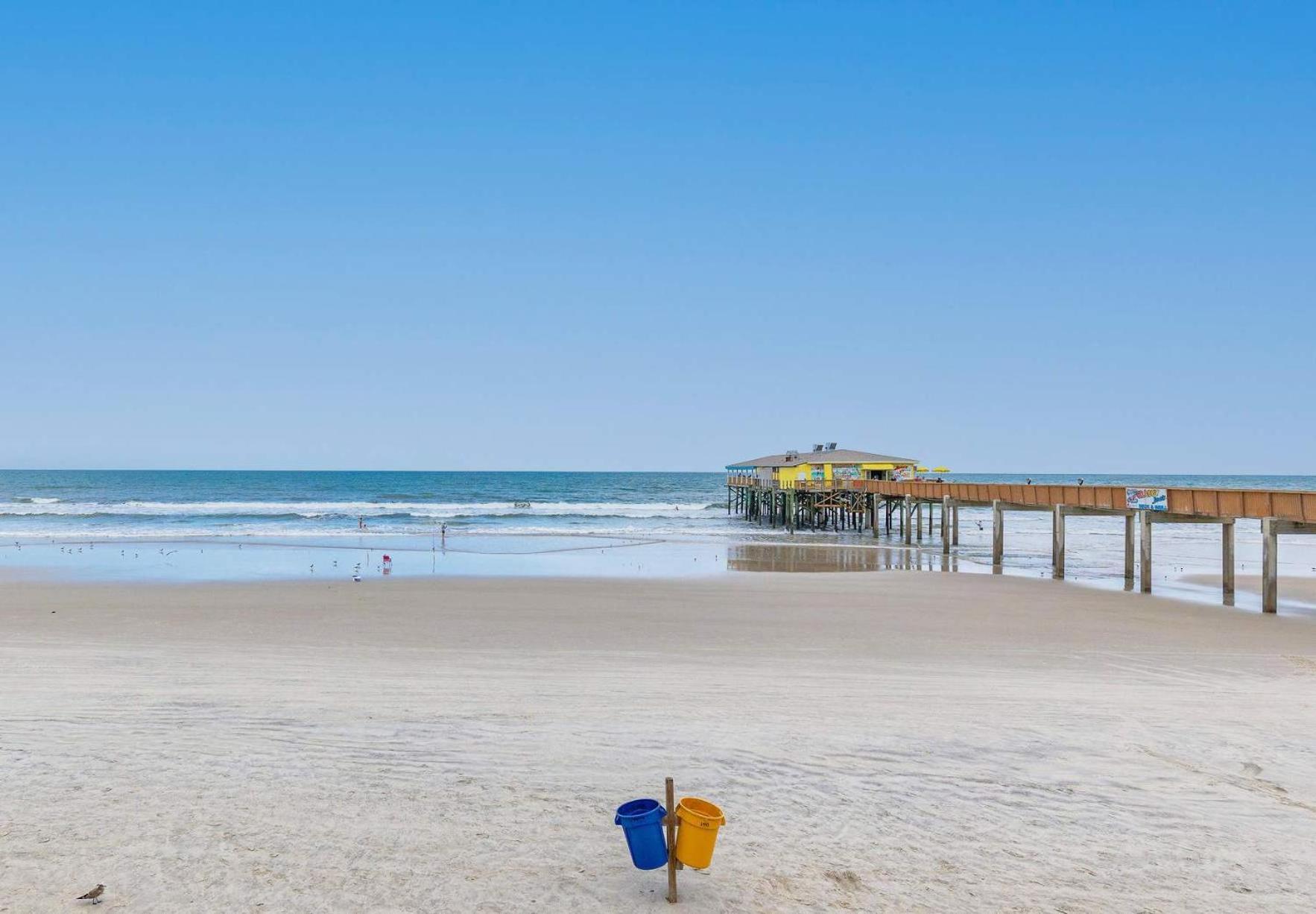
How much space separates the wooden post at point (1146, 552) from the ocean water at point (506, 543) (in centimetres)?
75

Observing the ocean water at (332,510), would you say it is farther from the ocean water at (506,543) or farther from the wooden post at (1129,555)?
the wooden post at (1129,555)

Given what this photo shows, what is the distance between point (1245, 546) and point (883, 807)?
1450 inches

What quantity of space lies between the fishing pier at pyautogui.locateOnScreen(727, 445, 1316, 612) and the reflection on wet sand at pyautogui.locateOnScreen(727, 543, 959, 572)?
6.30 ft

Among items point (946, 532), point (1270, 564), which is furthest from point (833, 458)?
point (1270, 564)

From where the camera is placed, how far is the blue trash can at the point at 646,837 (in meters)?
5.19

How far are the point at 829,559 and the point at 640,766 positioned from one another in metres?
24.0

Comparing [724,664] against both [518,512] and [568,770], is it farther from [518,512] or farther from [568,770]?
[518,512]

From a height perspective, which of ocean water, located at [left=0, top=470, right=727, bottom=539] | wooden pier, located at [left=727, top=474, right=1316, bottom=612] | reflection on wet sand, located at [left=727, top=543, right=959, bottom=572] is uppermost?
wooden pier, located at [left=727, top=474, right=1316, bottom=612]

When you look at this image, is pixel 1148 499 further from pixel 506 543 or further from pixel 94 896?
pixel 506 543

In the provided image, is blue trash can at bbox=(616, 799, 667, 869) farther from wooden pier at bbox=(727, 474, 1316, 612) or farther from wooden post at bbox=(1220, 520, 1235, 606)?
wooden post at bbox=(1220, 520, 1235, 606)

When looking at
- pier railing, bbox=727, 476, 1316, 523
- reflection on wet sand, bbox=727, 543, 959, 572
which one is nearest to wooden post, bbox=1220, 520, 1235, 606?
pier railing, bbox=727, 476, 1316, 523

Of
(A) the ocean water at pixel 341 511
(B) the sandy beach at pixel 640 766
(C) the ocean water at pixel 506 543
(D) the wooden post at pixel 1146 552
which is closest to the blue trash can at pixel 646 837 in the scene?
(B) the sandy beach at pixel 640 766

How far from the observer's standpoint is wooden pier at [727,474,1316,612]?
18.1 metres

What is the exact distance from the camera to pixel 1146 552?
2167 centimetres
